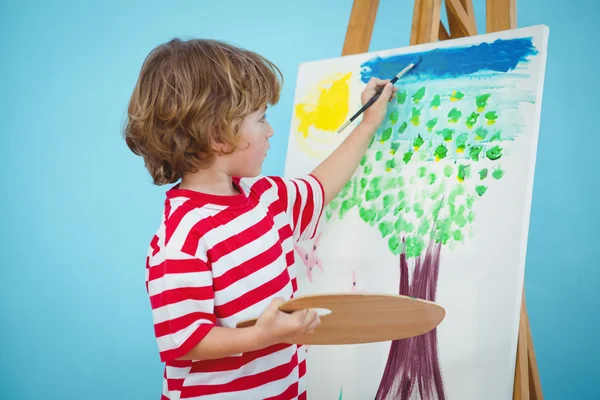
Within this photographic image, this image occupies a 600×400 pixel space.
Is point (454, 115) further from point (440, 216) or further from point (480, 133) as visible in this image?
point (440, 216)

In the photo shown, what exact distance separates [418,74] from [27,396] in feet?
6.35

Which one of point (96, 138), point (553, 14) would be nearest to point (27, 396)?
point (96, 138)

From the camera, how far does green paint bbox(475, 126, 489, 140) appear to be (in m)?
1.22

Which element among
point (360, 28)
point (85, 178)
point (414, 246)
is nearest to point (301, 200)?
point (414, 246)

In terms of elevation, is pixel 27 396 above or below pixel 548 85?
below

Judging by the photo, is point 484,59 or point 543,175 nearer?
point 484,59

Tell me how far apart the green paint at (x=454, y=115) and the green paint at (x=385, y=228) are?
24 centimetres

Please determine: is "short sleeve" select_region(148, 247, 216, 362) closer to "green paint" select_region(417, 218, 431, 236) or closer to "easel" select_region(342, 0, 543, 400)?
"green paint" select_region(417, 218, 431, 236)

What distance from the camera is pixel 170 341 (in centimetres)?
106

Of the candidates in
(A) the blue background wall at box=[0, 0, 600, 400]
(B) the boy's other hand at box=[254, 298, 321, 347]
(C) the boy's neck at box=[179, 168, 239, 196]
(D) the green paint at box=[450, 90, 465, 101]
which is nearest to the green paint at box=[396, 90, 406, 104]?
(D) the green paint at box=[450, 90, 465, 101]

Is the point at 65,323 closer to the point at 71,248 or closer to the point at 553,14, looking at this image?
the point at 71,248

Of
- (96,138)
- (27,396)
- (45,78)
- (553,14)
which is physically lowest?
(27,396)

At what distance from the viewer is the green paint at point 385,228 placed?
4.35 ft

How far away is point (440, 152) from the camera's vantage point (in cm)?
128
